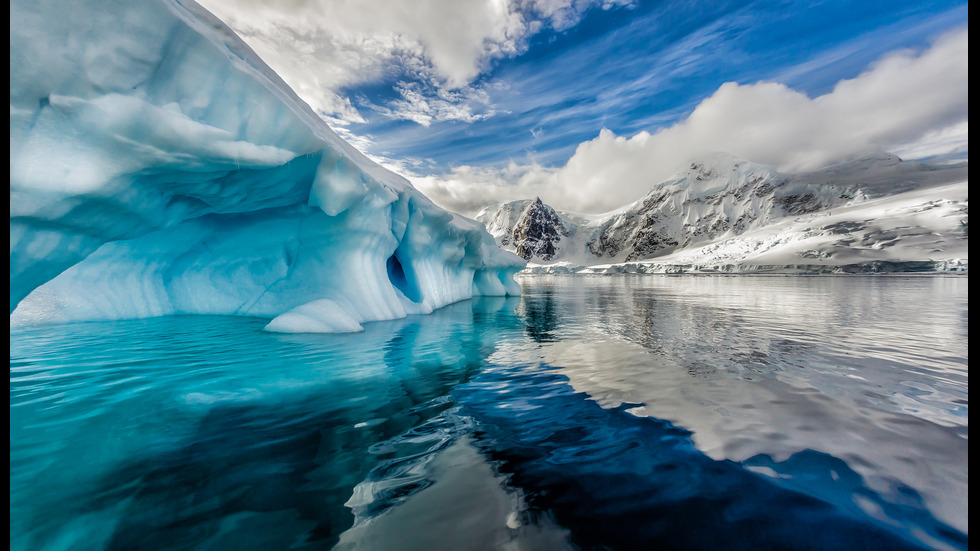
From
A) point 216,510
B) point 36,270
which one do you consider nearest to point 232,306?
point 36,270

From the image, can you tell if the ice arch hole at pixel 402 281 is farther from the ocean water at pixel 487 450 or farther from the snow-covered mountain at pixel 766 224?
the snow-covered mountain at pixel 766 224

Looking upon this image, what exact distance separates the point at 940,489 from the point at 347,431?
4.49 metres

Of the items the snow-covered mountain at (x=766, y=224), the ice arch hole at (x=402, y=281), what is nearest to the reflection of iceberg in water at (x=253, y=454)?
the ice arch hole at (x=402, y=281)

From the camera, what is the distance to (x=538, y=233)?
157 m

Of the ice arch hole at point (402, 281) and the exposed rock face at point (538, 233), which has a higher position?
the exposed rock face at point (538, 233)

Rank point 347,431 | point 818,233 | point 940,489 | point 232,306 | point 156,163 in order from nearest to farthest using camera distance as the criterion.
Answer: point 940,489 → point 347,431 → point 156,163 → point 232,306 → point 818,233

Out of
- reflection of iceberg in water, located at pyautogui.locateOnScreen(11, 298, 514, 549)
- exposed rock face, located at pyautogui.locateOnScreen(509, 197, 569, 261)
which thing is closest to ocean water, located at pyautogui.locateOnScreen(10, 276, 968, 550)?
reflection of iceberg in water, located at pyautogui.locateOnScreen(11, 298, 514, 549)

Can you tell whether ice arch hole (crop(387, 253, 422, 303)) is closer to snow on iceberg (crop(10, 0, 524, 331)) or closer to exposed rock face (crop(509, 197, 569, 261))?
snow on iceberg (crop(10, 0, 524, 331))

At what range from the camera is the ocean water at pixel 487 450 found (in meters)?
2.04

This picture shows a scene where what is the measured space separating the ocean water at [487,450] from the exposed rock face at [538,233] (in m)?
144

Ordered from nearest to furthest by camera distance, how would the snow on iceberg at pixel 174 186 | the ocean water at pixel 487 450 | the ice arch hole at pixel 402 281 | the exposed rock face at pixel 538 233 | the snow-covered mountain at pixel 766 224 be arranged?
1. the ocean water at pixel 487 450
2. the snow on iceberg at pixel 174 186
3. the ice arch hole at pixel 402 281
4. the snow-covered mountain at pixel 766 224
5. the exposed rock face at pixel 538 233

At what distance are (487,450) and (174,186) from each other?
23.2 ft

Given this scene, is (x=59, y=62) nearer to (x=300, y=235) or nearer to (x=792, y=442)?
(x=300, y=235)

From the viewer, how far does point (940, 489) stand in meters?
2.36
